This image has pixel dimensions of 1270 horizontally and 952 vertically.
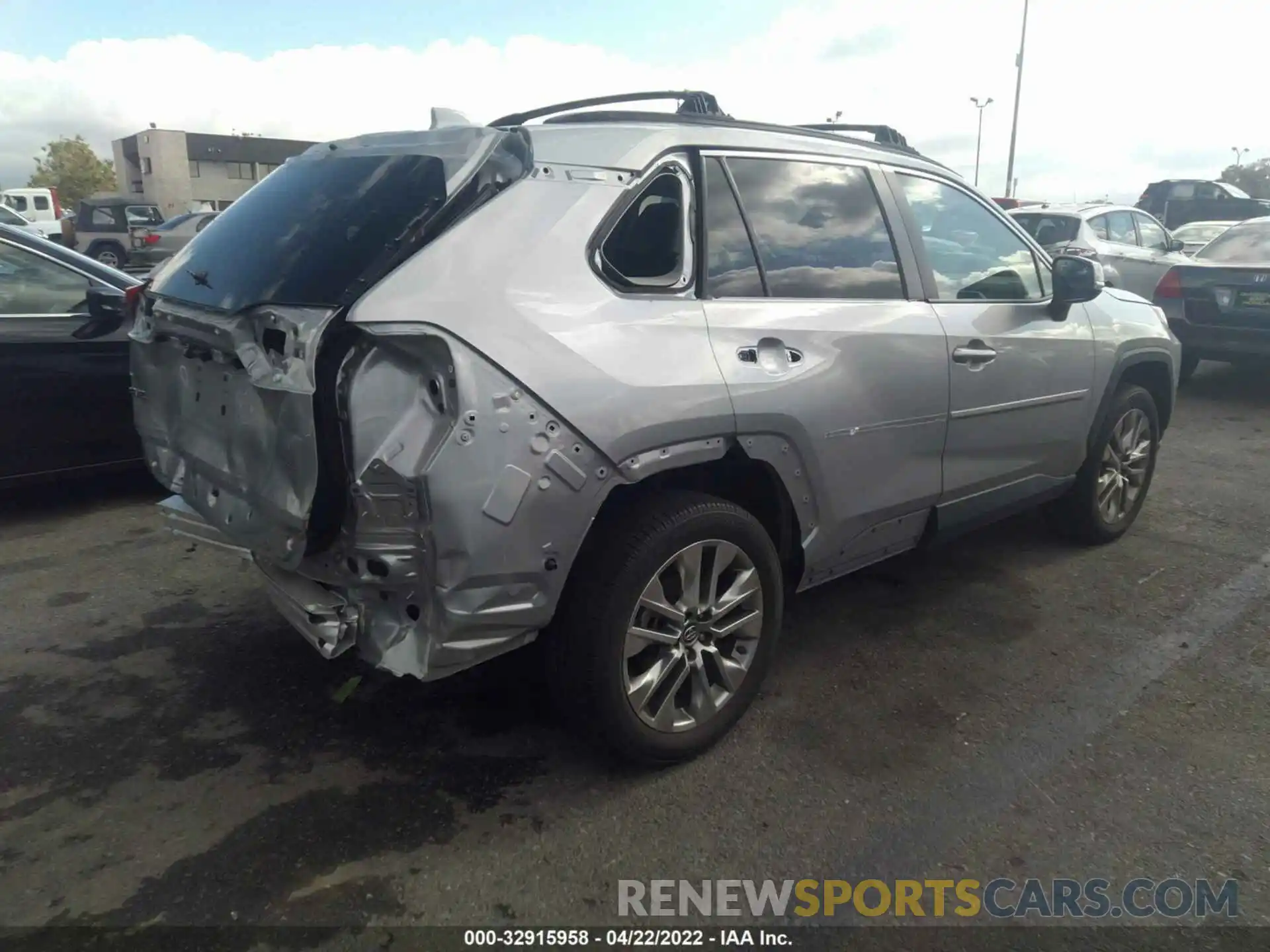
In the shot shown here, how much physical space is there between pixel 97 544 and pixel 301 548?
2.85 metres

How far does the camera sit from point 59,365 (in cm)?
490

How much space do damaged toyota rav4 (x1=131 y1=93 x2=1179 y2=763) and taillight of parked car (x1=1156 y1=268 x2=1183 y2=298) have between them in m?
6.32

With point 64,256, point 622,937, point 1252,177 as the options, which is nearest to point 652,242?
point 622,937

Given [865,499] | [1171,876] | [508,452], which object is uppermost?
[508,452]

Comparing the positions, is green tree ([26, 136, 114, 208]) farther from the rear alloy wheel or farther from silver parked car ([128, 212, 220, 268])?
the rear alloy wheel

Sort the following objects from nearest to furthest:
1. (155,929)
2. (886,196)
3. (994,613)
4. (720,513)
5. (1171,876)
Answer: (155,929) → (1171,876) → (720,513) → (886,196) → (994,613)

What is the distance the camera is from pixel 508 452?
7.62 ft

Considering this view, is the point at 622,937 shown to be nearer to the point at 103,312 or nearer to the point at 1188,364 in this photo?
the point at 103,312

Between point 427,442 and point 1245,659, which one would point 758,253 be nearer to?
point 427,442

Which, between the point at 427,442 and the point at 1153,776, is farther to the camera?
the point at 1153,776

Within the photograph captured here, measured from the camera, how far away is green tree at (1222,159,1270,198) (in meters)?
65.9

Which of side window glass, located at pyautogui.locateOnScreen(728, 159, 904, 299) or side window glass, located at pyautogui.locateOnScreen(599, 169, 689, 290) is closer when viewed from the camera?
side window glass, located at pyautogui.locateOnScreen(599, 169, 689, 290)

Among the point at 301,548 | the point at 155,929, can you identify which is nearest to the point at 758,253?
the point at 301,548

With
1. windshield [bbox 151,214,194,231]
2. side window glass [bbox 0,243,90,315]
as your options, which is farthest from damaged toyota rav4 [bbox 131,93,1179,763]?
windshield [bbox 151,214,194,231]
